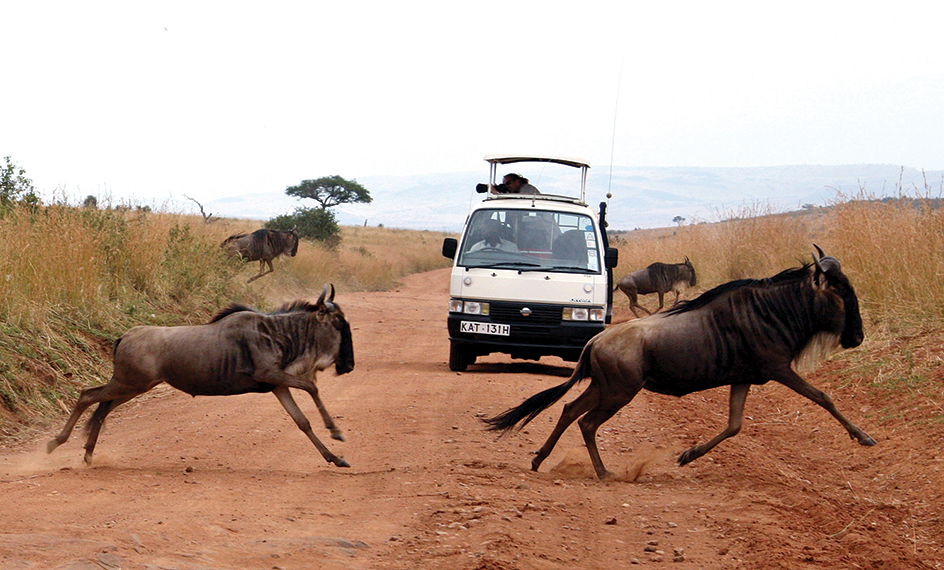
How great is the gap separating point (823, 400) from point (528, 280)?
16.5 ft

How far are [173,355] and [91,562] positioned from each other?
3.21 meters

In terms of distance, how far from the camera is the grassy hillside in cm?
866

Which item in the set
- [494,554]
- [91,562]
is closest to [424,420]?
[494,554]

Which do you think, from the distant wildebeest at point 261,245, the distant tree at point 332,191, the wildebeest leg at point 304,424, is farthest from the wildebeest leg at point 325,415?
the distant tree at point 332,191

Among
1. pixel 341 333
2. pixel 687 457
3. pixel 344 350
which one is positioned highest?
pixel 341 333

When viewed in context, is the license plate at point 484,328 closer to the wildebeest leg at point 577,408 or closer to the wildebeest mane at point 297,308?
the wildebeest mane at point 297,308

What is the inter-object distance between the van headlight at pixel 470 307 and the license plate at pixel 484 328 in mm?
135

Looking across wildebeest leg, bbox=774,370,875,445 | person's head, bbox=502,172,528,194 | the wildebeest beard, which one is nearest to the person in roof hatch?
person's head, bbox=502,172,528,194

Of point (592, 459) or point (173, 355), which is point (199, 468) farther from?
point (592, 459)

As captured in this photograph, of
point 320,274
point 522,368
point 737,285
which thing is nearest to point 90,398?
point 737,285

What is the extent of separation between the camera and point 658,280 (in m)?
18.7

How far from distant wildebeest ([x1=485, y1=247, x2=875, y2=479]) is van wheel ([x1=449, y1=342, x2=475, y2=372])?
14.9 feet

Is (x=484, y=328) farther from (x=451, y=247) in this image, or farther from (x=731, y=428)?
(x=731, y=428)

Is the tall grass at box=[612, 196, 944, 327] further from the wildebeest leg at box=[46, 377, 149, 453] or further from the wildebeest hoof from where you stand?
the wildebeest leg at box=[46, 377, 149, 453]
